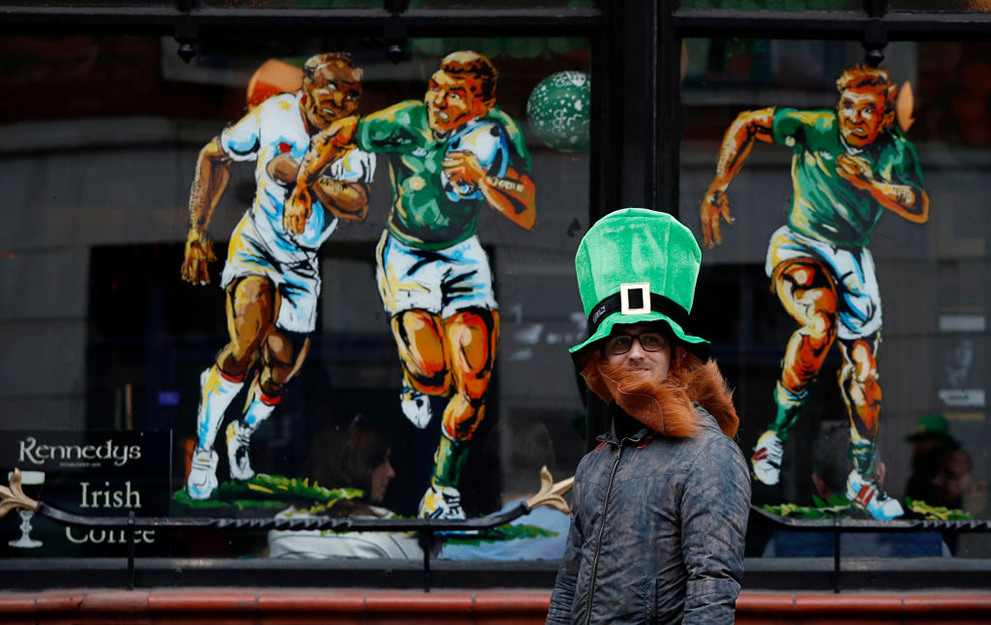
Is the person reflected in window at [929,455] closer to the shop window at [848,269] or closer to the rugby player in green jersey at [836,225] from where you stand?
the shop window at [848,269]

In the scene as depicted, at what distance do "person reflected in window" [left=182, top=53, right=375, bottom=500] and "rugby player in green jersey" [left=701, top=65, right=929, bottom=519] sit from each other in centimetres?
181

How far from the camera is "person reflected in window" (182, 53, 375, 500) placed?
240 inches

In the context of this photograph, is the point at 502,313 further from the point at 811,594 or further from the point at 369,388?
the point at 811,594

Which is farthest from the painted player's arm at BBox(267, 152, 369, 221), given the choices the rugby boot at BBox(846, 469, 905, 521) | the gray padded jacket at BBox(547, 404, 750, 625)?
the gray padded jacket at BBox(547, 404, 750, 625)

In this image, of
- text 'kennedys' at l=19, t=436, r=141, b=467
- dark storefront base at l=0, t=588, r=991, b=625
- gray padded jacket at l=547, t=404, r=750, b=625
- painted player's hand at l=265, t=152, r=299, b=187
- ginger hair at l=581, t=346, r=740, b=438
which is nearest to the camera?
gray padded jacket at l=547, t=404, r=750, b=625

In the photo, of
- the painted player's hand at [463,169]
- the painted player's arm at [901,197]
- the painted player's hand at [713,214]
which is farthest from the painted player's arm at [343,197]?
the painted player's arm at [901,197]

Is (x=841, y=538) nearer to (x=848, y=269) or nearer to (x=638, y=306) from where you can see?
(x=848, y=269)

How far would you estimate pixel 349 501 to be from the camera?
6.00 m

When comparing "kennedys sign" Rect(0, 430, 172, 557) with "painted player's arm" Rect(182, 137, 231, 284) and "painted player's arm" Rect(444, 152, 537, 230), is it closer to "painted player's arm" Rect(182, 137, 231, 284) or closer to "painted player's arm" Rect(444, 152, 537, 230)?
"painted player's arm" Rect(182, 137, 231, 284)

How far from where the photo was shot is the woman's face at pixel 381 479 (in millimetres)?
6004

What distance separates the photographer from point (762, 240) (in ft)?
20.0

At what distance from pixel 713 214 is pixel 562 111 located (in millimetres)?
879

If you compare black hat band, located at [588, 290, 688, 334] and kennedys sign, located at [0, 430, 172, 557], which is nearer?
black hat band, located at [588, 290, 688, 334]

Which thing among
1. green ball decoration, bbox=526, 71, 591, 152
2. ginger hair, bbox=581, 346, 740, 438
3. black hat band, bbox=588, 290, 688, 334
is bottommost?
ginger hair, bbox=581, 346, 740, 438
